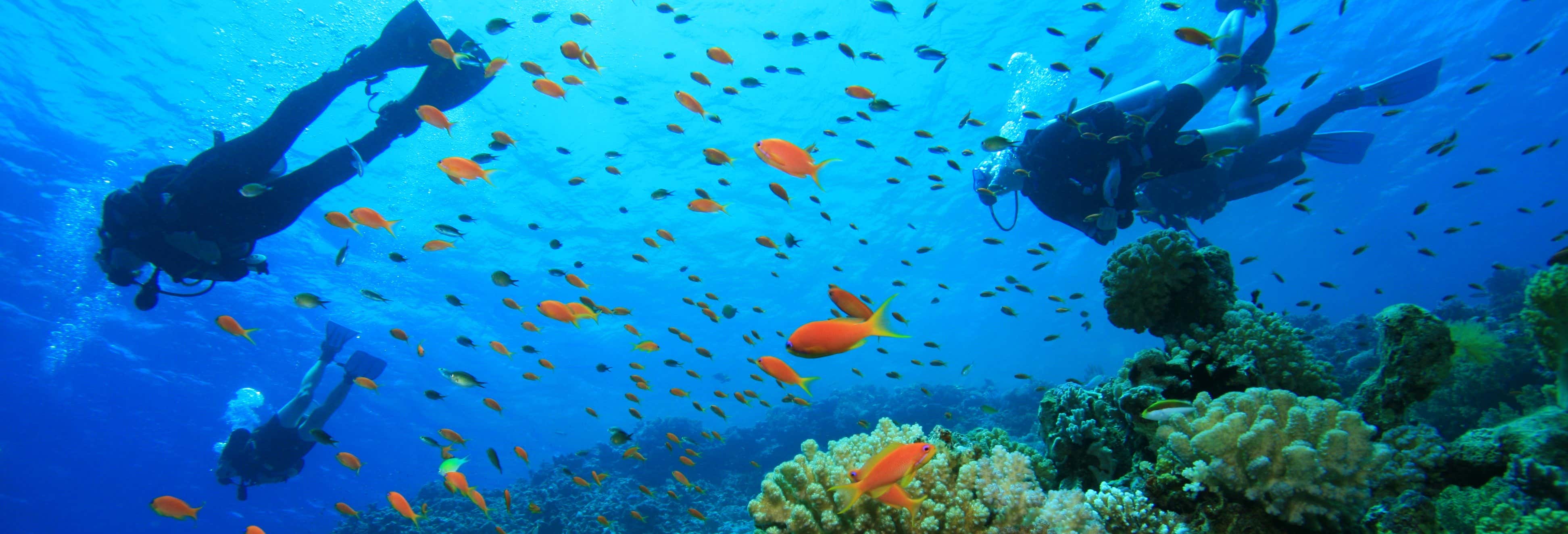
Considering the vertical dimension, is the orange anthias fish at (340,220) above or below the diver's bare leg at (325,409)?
above

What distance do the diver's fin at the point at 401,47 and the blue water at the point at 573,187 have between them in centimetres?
986

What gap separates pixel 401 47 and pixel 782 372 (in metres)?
8.17

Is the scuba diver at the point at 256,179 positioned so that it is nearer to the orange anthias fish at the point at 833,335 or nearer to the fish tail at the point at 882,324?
the orange anthias fish at the point at 833,335

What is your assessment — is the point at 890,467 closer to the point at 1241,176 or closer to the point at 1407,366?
the point at 1407,366

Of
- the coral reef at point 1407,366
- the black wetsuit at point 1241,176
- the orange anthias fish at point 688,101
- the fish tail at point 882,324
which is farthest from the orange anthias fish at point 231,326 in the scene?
the black wetsuit at point 1241,176

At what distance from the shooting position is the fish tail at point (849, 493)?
7.39ft

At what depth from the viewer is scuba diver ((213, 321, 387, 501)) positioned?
10125mm

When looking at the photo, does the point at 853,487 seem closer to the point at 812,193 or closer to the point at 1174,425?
the point at 1174,425

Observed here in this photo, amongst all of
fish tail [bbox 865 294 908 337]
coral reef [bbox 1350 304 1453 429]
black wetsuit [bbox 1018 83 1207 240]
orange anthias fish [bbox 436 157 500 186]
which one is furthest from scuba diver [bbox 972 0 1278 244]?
orange anthias fish [bbox 436 157 500 186]

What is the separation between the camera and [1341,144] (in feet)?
28.3

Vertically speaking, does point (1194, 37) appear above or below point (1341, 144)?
below

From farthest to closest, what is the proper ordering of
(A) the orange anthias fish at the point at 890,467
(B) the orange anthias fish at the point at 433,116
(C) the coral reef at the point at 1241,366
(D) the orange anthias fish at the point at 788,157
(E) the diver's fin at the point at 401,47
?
1. (E) the diver's fin at the point at 401,47
2. (B) the orange anthias fish at the point at 433,116
3. (D) the orange anthias fish at the point at 788,157
4. (C) the coral reef at the point at 1241,366
5. (A) the orange anthias fish at the point at 890,467

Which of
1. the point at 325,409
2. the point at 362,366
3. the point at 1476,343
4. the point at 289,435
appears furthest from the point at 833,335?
the point at 325,409

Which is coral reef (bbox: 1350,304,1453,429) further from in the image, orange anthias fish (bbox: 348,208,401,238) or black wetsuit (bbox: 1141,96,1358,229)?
orange anthias fish (bbox: 348,208,401,238)
